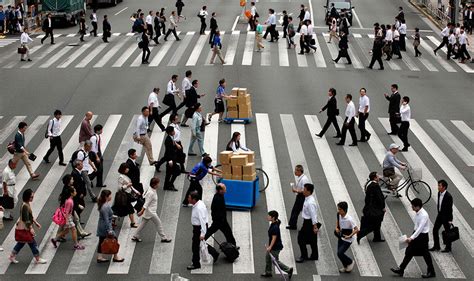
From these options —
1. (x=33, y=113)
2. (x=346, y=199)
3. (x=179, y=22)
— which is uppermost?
(x=346, y=199)

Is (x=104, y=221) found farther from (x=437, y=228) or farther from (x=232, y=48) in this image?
(x=232, y=48)

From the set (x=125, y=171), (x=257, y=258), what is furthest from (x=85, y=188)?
(x=257, y=258)

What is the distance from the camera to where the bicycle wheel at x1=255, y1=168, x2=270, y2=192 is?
22.5 m

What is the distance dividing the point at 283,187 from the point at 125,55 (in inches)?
807

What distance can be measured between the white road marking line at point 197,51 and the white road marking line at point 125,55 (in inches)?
119

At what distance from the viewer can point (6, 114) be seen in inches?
1203

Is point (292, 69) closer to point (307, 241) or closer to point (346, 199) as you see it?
point (346, 199)

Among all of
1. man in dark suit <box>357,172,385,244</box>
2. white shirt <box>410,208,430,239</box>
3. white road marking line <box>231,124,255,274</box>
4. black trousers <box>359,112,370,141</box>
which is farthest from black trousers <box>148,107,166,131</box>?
white shirt <box>410,208,430,239</box>

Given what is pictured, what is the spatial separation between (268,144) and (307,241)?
923cm

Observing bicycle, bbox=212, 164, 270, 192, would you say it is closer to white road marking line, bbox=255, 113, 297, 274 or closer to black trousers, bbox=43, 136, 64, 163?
white road marking line, bbox=255, 113, 297, 274

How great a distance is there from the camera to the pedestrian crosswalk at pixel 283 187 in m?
18.0

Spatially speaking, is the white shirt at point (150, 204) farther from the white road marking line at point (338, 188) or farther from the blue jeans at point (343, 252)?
the white road marking line at point (338, 188)

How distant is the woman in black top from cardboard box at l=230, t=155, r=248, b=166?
394 centimetres

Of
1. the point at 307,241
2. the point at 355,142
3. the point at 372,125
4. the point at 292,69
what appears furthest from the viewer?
the point at 292,69
